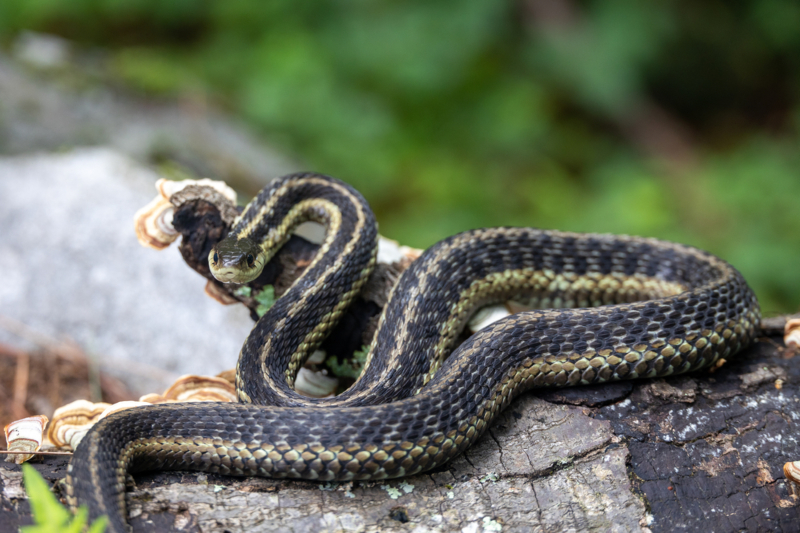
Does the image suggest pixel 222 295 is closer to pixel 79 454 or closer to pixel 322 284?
pixel 322 284

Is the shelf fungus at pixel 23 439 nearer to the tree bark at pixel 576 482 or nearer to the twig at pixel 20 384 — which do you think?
the tree bark at pixel 576 482

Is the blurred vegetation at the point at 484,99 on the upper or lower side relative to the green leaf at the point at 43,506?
upper

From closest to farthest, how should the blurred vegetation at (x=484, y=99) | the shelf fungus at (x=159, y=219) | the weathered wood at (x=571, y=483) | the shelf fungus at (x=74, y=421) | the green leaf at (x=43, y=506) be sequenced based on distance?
the green leaf at (x=43, y=506)
the weathered wood at (x=571, y=483)
the shelf fungus at (x=74, y=421)
the shelf fungus at (x=159, y=219)
the blurred vegetation at (x=484, y=99)

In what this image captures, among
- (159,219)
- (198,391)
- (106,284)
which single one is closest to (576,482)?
(198,391)

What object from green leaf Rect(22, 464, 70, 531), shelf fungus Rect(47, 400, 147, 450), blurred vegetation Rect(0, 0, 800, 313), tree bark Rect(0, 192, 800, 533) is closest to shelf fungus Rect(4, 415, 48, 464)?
tree bark Rect(0, 192, 800, 533)

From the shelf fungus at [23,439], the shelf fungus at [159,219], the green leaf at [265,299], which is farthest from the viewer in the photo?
the green leaf at [265,299]

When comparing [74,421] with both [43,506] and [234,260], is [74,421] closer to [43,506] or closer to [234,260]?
[234,260]

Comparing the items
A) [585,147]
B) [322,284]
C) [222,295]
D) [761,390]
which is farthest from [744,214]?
[222,295]

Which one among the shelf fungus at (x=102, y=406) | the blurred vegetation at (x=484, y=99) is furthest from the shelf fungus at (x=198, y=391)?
the blurred vegetation at (x=484, y=99)
